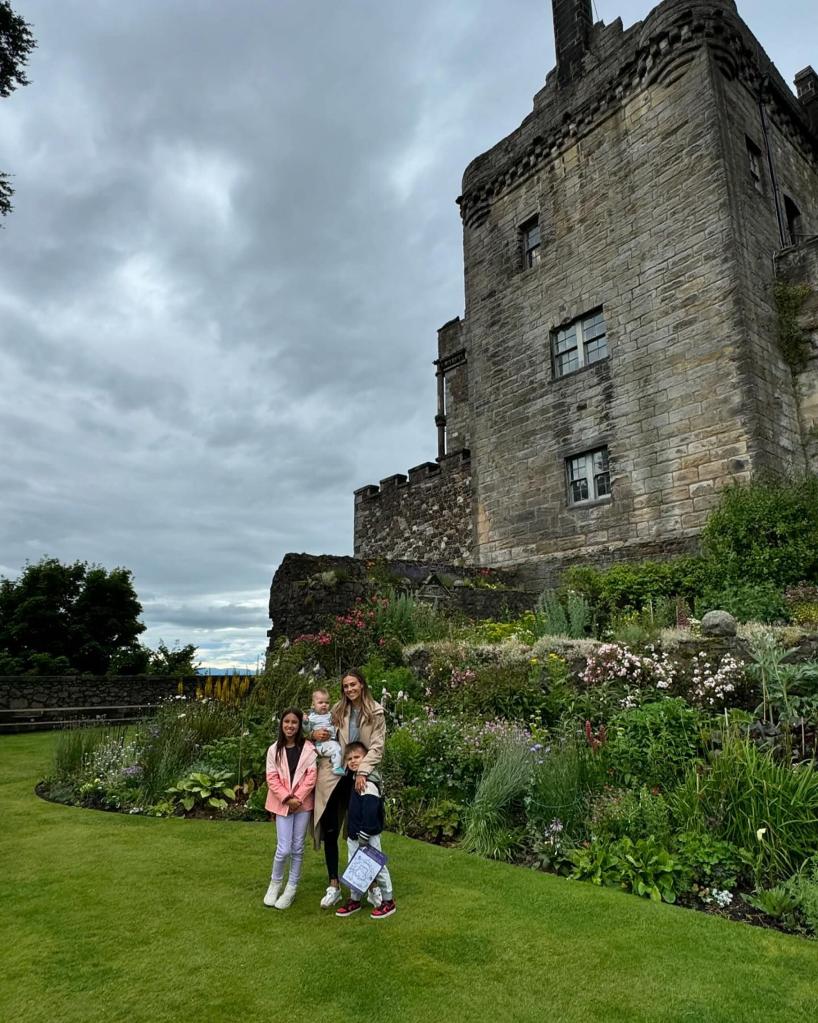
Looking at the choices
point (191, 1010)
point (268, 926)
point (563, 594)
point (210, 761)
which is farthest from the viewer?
point (563, 594)

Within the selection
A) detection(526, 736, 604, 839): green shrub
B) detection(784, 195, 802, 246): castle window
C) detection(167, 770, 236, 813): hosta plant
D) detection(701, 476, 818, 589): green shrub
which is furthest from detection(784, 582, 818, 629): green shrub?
detection(784, 195, 802, 246): castle window

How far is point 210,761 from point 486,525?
11.1 metres

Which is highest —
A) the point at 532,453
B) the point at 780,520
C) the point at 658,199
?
the point at 658,199

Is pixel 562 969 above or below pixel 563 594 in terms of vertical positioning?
below

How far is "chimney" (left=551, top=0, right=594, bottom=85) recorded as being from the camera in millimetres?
16625

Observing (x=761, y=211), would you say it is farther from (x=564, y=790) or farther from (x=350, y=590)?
(x=564, y=790)

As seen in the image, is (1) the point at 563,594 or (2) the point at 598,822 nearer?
(2) the point at 598,822

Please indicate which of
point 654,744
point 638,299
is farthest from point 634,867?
point 638,299

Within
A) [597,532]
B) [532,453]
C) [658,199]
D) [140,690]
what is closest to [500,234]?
[658,199]

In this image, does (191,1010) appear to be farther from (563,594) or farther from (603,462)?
(603,462)

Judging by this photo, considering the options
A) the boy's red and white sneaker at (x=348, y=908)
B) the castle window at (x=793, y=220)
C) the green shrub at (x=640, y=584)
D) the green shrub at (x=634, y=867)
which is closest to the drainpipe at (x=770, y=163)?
the castle window at (x=793, y=220)

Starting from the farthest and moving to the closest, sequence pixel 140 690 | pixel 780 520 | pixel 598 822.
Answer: pixel 140 690 → pixel 780 520 → pixel 598 822

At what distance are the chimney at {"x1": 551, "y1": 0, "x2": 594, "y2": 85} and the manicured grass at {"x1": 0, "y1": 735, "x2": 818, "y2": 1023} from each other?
745 inches

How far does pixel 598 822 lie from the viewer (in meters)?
4.82
